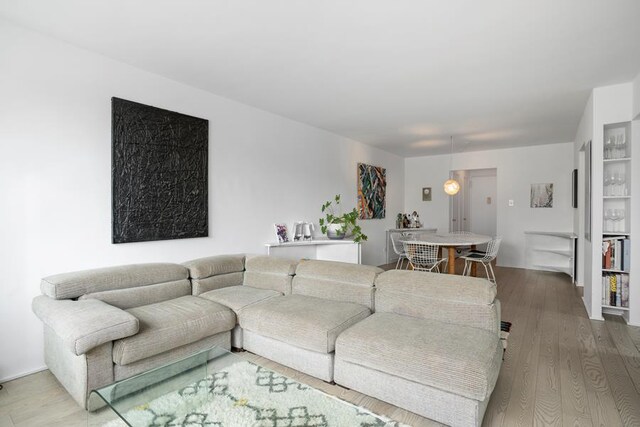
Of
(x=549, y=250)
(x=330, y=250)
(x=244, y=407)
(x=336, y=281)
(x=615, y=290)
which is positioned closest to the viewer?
(x=244, y=407)

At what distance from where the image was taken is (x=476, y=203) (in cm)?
808

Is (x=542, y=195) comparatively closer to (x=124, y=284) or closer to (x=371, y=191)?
(x=371, y=191)

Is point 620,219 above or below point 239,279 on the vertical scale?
above

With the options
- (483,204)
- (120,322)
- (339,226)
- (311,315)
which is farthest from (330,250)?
(483,204)

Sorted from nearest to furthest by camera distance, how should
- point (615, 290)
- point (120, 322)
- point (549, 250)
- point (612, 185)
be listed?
point (120, 322), point (615, 290), point (612, 185), point (549, 250)

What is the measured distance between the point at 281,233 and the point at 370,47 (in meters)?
2.51

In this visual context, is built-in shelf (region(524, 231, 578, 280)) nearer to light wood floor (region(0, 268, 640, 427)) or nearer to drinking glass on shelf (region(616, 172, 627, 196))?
drinking glass on shelf (region(616, 172, 627, 196))

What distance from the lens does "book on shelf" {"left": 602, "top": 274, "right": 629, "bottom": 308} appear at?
343cm

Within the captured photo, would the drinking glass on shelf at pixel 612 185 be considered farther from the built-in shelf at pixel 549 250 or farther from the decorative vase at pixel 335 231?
the decorative vase at pixel 335 231

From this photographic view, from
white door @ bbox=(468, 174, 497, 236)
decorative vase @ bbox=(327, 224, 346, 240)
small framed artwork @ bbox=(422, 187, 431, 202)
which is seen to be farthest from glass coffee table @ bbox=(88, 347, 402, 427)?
white door @ bbox=(468, 174, 497, 236)

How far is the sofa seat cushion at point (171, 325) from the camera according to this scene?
2002 mm

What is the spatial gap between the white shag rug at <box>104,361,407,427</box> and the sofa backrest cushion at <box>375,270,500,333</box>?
78 centimetres

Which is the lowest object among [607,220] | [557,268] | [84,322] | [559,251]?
[557,268]

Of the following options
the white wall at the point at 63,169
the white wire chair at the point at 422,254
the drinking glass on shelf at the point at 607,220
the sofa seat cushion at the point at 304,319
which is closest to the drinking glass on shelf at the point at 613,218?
the drinking glass on shelf at the point at 607,220
